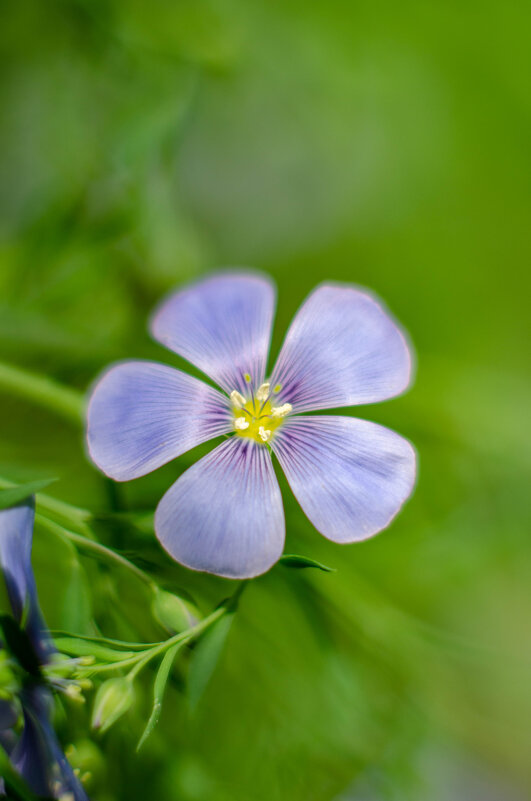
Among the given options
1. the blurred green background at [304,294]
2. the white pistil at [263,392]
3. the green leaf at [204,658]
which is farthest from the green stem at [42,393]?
the green leaf at [204,658]

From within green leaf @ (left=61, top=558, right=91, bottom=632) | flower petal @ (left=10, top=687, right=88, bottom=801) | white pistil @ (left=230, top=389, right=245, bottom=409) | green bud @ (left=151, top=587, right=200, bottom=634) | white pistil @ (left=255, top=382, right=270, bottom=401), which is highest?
white pistil @ (left=255, top=382, right=270, bottom=401)

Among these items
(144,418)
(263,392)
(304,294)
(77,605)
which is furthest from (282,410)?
(304,294)

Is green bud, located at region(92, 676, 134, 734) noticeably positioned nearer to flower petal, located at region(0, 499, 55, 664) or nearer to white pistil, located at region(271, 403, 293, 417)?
flower petal, located at region(0, 499, 55, 664)

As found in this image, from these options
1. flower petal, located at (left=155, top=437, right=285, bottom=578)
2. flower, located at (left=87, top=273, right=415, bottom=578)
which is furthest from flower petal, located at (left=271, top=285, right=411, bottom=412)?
flower petal, located at (left=155, top=437, right=285, bottom=578)

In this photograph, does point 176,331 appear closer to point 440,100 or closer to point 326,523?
point 326,523

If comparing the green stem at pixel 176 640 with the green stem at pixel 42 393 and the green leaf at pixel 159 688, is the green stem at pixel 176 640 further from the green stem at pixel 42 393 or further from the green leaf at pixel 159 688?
the green stem at pixel 42 393

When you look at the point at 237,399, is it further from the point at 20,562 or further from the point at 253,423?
the point at 20,562

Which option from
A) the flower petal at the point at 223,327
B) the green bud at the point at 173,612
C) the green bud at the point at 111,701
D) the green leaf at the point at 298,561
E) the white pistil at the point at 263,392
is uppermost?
the flower petal at the point at 223,327
